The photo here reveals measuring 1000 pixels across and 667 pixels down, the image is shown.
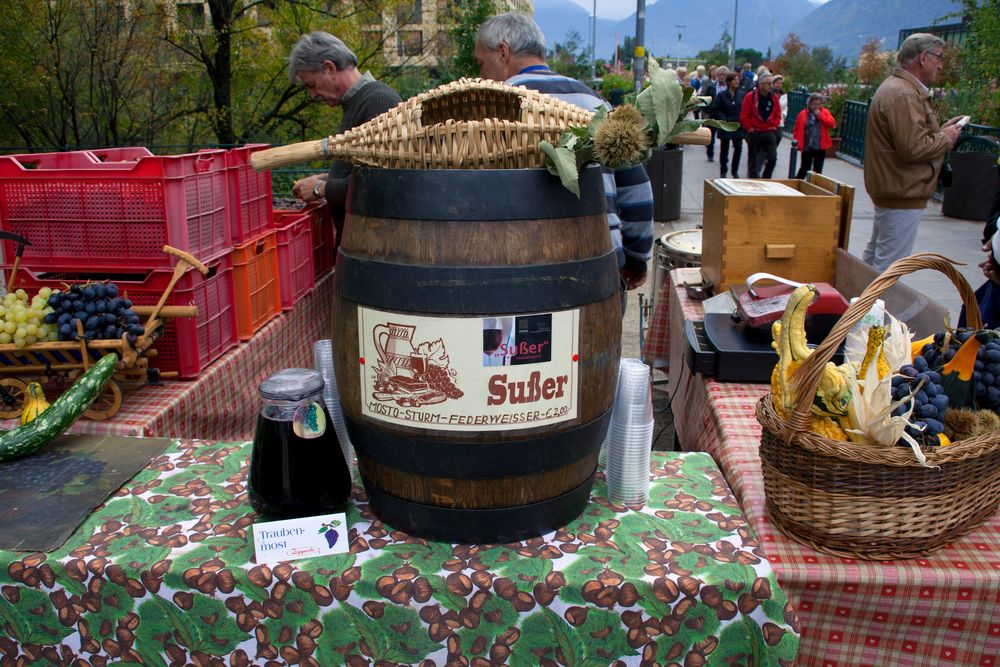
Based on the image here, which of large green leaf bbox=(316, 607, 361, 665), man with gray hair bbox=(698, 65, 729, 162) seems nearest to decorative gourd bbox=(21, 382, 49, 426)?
large green leaf bbox=(316, 607, 361, 665)

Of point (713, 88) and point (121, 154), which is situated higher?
point (713, 88)

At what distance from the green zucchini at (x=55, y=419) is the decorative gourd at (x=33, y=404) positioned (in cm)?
10

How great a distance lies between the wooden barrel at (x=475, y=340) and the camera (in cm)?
135

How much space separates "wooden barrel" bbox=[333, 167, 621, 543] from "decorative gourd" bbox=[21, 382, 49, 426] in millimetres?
998

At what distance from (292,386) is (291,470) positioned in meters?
0.17

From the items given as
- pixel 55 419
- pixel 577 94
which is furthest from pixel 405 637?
pixel 577 94

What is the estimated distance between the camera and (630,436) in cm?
164

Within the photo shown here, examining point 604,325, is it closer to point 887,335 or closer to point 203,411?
point 887,335

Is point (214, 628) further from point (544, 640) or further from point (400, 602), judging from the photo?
point (544, 640)

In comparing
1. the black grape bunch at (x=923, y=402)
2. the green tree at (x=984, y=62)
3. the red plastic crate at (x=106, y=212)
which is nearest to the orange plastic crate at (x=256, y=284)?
the red plastic crate at (x=106, y=212)

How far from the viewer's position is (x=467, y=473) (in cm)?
144

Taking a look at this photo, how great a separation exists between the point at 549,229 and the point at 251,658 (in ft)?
3.32

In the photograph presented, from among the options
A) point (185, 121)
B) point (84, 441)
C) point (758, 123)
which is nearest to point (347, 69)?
point (84, 441)

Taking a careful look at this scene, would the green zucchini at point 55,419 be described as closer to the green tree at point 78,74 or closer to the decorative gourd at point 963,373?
the decorative gourd at point 963,373
